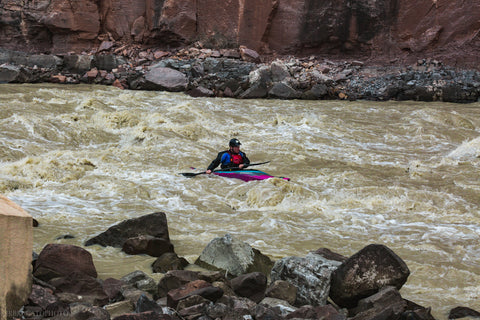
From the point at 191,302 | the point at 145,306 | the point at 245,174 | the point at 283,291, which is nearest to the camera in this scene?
the point at 145,306

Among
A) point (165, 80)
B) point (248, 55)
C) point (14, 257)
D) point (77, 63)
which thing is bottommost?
point (14, 257)

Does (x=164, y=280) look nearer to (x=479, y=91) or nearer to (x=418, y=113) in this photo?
(x=418, y=113)

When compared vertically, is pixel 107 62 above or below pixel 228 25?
below

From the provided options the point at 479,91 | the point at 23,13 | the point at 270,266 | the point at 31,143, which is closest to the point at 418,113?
the point at 479,91

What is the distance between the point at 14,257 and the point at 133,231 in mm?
2119

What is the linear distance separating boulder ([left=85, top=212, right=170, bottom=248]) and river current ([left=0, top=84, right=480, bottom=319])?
12cm


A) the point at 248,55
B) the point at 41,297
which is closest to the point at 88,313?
the point at 41,297

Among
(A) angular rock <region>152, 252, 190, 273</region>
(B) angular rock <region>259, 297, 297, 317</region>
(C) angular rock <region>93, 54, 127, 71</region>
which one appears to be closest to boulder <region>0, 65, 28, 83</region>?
(C) angular rock <region>93, 54, 127, 71</region>

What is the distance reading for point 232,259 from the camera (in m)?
4.08

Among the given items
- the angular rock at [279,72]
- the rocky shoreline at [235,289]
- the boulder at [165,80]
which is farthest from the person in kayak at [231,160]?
the angular rock at [279,72]

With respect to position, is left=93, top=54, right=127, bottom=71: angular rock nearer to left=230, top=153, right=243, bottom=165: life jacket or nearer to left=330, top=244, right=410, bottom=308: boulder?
left=230, top=153, right=243, bottom=165: life jacket

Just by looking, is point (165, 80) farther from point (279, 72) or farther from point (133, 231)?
point (133, 231)

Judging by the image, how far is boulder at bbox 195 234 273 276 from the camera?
4027mm

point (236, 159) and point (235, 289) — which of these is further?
point (236, 159)
